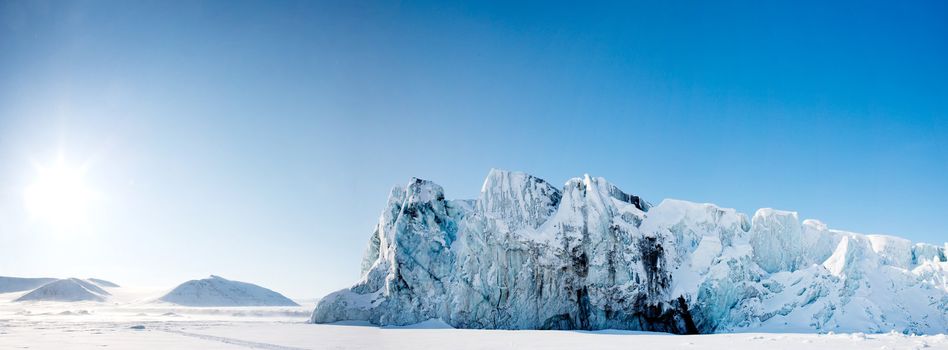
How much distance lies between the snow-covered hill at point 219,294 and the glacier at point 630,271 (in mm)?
84020

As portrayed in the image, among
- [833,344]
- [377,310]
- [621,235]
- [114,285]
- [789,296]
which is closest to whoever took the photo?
[833,344]

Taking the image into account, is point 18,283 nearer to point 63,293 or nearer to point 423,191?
point 63,293

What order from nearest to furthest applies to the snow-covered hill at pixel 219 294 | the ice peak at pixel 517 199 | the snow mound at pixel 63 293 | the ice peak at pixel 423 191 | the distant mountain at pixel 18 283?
1. the ice peak at pixel 517 199
2. the ice peak at pixel 423 191
3. the snow mound at pixel 63 293
4. the snow-covered hill at pixel 219 294
5. the distant mountain at pixel 18 283

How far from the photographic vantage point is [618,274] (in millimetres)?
41969

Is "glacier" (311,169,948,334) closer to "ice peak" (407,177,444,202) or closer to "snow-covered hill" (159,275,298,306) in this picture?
"ice peak" (407,177,444,202)

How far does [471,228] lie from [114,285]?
584ft

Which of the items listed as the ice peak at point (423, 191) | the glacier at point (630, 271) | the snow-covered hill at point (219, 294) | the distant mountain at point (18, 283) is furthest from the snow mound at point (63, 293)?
the ice peak at point (423, 191)

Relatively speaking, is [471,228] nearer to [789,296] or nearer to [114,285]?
[789,296]

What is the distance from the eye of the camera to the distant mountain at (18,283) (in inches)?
5600

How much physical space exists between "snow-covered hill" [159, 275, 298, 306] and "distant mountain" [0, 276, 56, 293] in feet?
186

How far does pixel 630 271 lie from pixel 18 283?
174565mm

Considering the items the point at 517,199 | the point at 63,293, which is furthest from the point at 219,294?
the point at 517,199

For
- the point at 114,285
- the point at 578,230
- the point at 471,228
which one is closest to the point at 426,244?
the point at 471,228

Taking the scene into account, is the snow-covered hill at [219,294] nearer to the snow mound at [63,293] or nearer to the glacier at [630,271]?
the snow mound at [63,293]
